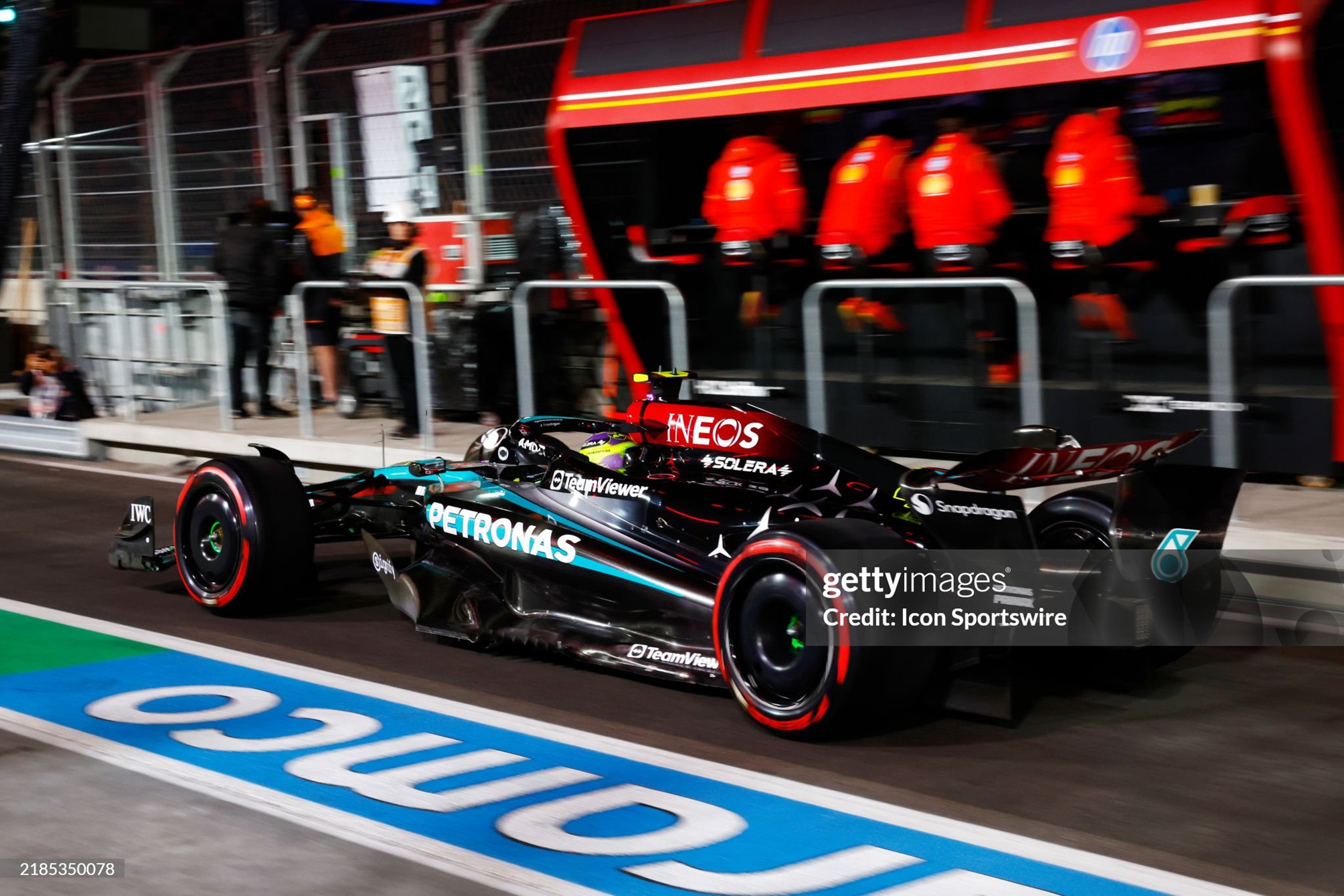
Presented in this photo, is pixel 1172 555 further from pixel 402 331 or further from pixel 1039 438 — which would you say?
pixel 402 331

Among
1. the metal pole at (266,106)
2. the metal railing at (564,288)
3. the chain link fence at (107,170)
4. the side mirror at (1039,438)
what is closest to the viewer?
the side mirror at (1039,438)

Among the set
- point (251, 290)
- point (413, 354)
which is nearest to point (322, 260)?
point (251, 290)

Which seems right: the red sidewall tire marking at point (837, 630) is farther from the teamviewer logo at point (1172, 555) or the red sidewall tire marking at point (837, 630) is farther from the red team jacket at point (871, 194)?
the red team jacket at point (871, 194)

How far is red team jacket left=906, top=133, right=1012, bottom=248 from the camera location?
930 cm

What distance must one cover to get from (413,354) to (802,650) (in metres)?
6.45

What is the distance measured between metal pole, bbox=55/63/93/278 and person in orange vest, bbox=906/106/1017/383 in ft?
36.0

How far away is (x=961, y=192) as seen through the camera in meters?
9.34

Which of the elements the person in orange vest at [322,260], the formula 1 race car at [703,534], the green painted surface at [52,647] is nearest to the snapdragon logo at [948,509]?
the formula 1 race car at [703,534]

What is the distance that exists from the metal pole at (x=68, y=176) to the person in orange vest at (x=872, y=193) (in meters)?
10.3

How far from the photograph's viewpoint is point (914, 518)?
519cm

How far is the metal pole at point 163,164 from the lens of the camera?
15.6m

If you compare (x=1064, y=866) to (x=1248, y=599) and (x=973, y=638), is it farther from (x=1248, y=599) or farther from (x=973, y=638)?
(x=1248, y=599)

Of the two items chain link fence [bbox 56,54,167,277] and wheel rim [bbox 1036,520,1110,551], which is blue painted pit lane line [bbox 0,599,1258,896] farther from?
chain link fence [bbox 56,54,167,277]

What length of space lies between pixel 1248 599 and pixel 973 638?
129 cm
